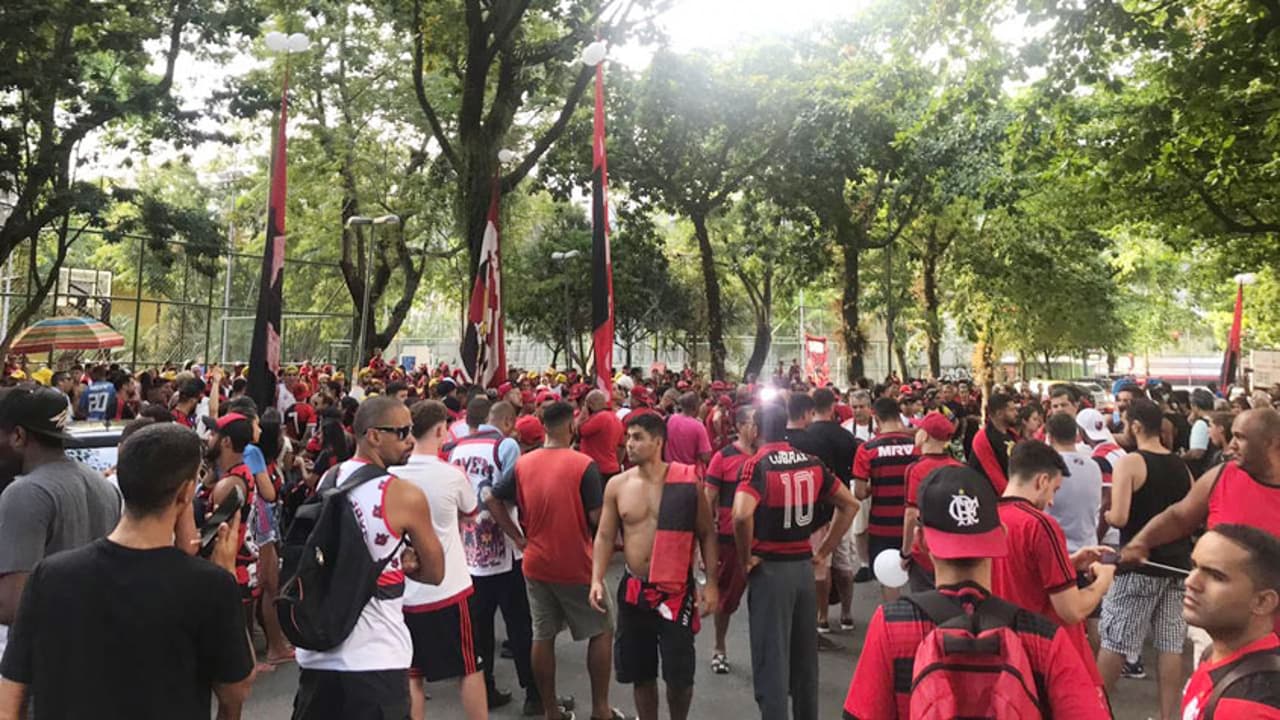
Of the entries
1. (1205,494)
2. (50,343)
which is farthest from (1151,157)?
(50,343)

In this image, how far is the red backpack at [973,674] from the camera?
2121mm

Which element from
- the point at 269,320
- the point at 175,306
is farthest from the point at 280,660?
the point at 175,306

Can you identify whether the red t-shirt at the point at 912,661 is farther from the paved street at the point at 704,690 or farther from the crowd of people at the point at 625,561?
the paved street at the point at 704,690

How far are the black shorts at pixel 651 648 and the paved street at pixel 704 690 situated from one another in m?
1.06

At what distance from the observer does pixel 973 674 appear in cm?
216

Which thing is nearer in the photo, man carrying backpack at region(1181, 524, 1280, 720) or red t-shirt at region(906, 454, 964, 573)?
man carrying backpack at region(1181, 524, 1280, 720)

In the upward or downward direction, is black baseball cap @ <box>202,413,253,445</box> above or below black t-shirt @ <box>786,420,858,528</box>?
above

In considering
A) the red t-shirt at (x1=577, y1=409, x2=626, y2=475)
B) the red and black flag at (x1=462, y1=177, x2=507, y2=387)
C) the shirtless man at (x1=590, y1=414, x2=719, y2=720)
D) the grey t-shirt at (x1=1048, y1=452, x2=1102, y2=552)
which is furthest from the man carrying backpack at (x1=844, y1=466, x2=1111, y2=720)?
the red and black flag at (x1=462, y1=177, x2=507, y2=387)

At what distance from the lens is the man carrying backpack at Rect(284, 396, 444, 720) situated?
3424mm

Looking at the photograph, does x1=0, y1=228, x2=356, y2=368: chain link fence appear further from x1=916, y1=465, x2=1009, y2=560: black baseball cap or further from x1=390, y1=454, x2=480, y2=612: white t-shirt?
x1=916, y1=465, x2=1009, y2=560: black baseball cap

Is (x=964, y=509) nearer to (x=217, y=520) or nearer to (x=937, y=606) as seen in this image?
(x=937, y=606)

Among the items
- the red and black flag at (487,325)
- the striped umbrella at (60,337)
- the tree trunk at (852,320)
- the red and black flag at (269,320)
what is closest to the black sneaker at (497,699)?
the red and black flag at (269,320)

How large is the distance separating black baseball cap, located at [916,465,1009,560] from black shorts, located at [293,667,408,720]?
7.49ft

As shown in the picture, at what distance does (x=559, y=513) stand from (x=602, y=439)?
3.07 m
